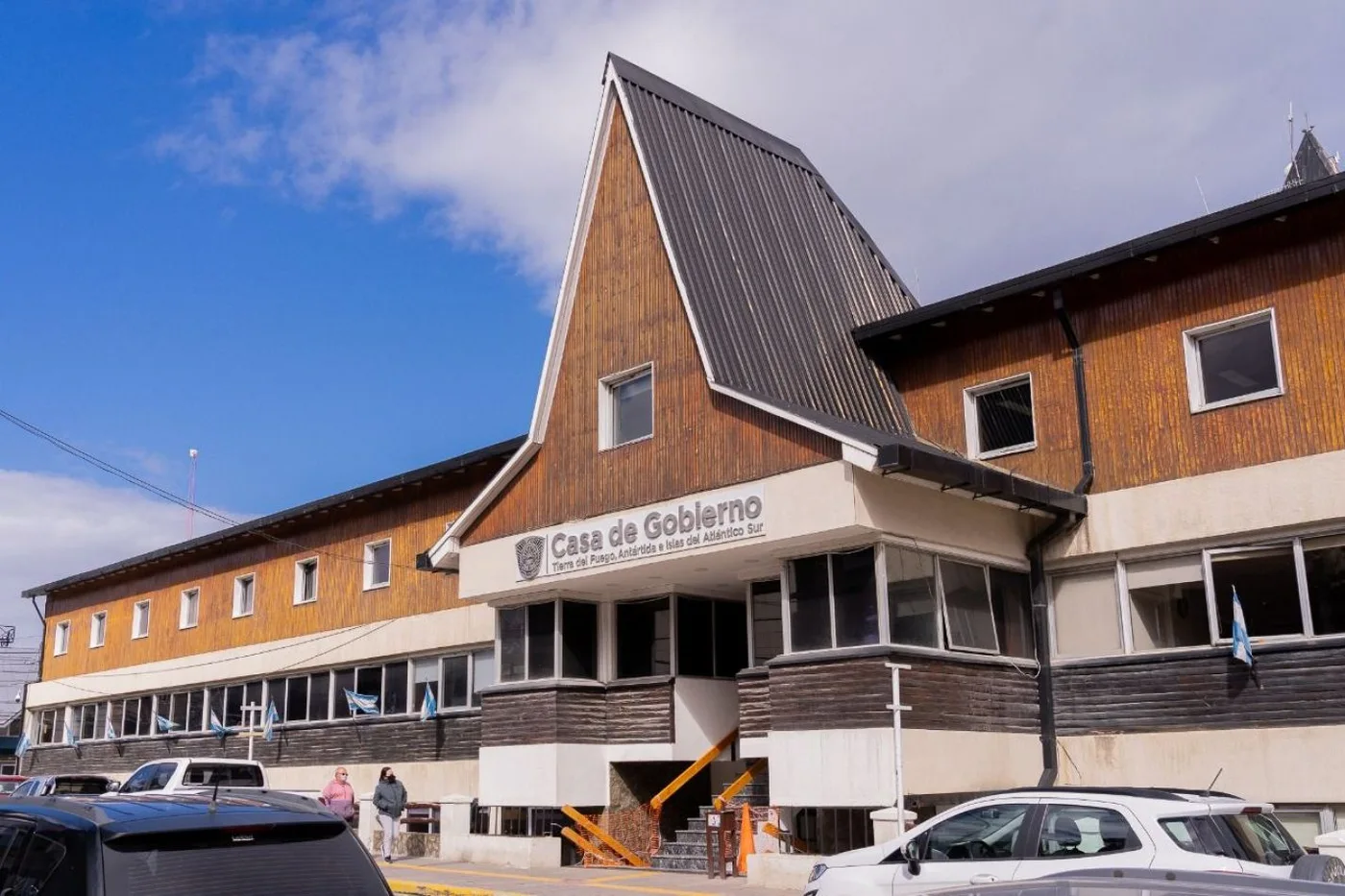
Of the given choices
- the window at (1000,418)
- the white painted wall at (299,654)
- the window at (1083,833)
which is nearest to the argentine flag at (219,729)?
the white painted wall at (299,654)

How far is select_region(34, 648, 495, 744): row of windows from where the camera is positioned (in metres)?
27.0

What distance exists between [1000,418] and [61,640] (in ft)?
115

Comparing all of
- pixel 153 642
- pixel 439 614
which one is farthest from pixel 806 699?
pixel 153 642

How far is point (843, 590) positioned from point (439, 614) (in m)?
12.1

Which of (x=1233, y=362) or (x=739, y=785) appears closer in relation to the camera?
(x=1233, y=362)

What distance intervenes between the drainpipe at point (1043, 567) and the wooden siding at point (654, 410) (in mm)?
4005

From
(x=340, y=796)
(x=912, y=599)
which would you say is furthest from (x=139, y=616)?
(x=912, y=599)

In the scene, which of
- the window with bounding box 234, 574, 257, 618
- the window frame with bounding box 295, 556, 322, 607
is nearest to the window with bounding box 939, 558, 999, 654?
the window frame with bounding box 295, 556, 322, 607

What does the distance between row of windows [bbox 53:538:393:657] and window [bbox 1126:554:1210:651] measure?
16625mm

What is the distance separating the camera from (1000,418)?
19969 mm

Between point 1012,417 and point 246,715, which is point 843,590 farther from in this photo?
point 246,715

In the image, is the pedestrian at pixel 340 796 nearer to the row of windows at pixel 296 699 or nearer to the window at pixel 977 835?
the row of windows at pixel 296 699

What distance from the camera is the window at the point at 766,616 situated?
20.5m

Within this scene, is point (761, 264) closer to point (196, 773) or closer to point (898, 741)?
point (898, 741)
